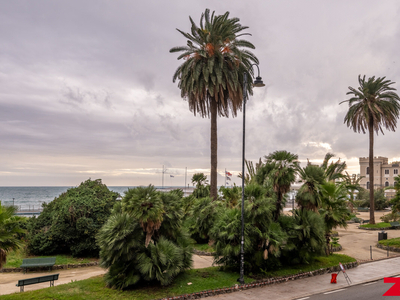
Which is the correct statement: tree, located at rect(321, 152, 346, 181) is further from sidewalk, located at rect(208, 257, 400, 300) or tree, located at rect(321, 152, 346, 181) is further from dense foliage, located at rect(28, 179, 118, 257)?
dense foliage, located at rect(28, 179, 118, 257)

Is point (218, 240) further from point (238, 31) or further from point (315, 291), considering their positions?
point (238, 31)

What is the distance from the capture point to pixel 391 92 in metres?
37.1

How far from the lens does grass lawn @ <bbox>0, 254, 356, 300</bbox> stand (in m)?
12.6

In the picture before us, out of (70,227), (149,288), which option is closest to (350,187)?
(149,288)

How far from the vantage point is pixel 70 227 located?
23.3 meters

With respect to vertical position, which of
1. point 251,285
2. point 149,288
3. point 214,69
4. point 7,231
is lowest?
point 251,285

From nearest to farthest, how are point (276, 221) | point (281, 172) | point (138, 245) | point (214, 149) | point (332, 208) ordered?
point (138, 245) < point (281, 172) < point (276, 221) < point (332, 208) < point (214, 149)

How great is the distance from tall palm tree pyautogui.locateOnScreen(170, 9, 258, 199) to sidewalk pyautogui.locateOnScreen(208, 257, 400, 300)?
1242 cm

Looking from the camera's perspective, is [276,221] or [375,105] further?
[375,105]

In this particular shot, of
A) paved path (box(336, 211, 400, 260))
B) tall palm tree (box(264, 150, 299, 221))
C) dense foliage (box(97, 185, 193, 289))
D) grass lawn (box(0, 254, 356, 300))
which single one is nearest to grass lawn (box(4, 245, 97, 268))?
grass lawn (box(0, 254, 356, 300))

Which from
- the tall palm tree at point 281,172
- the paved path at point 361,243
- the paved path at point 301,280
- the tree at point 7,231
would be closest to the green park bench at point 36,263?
the paved path at point 301,280

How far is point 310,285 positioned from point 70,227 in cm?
1760

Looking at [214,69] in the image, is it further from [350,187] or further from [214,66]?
[350,187]

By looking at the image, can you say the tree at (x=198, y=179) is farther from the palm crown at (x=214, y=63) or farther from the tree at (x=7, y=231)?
the tree at (x=7, y=231)
